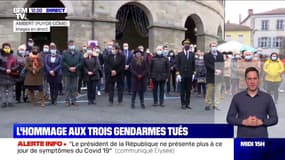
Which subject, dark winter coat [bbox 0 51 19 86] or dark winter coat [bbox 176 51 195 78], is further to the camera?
dark winter coat [bbox 0 51 19 86]

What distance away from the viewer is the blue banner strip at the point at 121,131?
370 cm

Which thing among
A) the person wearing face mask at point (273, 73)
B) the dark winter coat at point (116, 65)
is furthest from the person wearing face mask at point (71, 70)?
the person wearing face mask at point (273, 73)

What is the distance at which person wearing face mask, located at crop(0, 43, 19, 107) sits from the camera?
35.1ft

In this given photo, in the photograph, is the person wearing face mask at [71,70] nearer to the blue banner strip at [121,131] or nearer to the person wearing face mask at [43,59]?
the person wearing face mask at [43,59]

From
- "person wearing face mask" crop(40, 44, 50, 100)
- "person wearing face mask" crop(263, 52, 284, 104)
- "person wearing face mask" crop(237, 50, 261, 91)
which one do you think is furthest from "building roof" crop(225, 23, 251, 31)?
"person wearing face mask" crop(237, 50, 261, 91)

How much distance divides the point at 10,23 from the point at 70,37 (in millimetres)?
3020

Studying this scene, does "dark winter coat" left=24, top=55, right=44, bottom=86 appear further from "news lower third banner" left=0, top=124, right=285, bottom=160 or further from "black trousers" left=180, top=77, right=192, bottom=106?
"news lower third banner" left=0, top=124, right=285, bottom=160

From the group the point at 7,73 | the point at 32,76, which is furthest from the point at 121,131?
the point at 7,73

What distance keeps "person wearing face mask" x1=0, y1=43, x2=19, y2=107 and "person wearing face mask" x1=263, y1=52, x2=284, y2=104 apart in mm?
8330

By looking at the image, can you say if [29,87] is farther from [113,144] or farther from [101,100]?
[113,144]

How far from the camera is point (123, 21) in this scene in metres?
22.7

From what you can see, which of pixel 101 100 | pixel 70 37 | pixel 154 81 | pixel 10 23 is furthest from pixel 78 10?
pixel 154 81

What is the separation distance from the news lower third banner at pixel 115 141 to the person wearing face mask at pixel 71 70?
6963 mm

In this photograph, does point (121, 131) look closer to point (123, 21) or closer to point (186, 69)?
point (186, 69)
